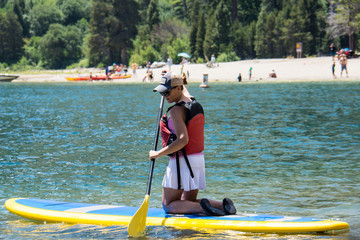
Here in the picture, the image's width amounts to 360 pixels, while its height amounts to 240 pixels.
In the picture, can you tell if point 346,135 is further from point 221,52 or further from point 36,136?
point 221,52

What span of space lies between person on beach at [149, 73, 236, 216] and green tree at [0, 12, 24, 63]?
104 metres

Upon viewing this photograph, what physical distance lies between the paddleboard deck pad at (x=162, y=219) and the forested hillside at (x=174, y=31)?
2122 inches

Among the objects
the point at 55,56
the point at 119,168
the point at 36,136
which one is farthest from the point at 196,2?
the point at 119,168

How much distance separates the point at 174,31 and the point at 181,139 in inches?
3121

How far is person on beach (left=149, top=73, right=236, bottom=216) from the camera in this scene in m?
6.56

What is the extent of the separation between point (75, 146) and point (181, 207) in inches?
382

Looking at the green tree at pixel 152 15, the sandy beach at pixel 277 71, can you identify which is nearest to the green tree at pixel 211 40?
the sandy beach at pixel 277 71

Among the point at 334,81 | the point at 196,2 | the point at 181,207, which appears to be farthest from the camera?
the point at 196,2

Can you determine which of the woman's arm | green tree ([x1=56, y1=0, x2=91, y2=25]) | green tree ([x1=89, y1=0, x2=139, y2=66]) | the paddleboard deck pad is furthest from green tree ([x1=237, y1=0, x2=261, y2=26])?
the woman's arm

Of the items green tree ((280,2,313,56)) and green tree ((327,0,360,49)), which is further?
green tree ((280,2,313,56))

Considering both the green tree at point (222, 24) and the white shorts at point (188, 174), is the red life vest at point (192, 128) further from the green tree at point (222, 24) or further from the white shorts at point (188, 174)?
the green tree at point (222, 24)

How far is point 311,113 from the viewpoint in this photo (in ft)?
80.3

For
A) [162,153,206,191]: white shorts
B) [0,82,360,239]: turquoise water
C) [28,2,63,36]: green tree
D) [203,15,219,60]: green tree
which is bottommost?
[0,82,360,239]: turquoise water

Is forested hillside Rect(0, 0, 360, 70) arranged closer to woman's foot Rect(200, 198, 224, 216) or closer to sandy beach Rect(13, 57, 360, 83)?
sandy beach Rect(13, 57, 360, 83)
